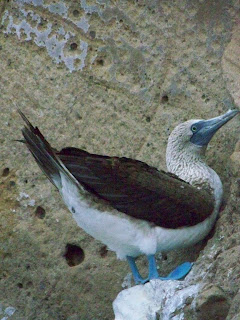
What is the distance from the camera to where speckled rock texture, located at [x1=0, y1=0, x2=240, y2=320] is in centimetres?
626

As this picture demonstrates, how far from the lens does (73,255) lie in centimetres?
632

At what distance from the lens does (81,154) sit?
5.43 m

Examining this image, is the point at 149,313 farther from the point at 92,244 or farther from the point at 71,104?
the point at 71,104

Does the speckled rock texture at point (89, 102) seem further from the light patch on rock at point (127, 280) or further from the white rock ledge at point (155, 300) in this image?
the white rock ledge at point (155, 300)

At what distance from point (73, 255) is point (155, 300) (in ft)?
3.18

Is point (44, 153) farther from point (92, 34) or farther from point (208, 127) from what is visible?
point (92, 34)

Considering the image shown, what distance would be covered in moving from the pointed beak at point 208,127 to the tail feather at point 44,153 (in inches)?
36.8

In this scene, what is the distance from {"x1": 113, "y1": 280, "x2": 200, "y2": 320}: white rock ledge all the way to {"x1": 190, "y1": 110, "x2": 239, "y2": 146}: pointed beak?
3.05ft

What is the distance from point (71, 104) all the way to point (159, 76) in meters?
0.59

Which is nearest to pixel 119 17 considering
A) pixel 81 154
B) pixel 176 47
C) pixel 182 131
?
pixel 176 47

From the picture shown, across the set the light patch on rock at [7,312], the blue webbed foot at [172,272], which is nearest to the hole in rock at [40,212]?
the light patch on rock at [7,312]

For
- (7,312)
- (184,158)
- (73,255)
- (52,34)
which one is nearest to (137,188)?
(184,158)

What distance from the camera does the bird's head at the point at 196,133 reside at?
19.5ft

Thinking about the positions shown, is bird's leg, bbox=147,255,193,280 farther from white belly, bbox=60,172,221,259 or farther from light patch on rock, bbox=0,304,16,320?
light patch on rock, bbox=0,304,16,320
